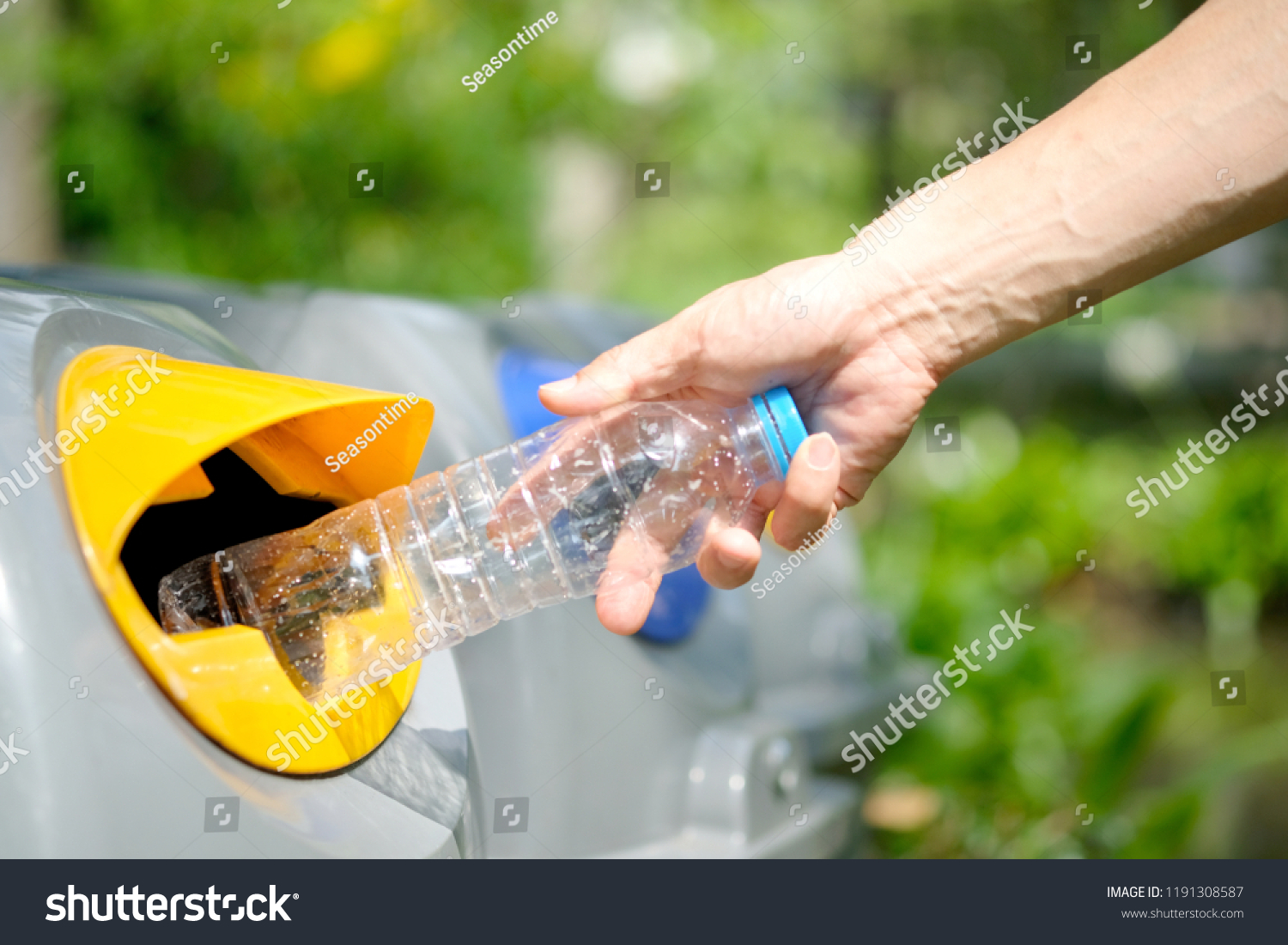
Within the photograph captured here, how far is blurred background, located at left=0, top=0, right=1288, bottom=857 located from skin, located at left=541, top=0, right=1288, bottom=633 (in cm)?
84

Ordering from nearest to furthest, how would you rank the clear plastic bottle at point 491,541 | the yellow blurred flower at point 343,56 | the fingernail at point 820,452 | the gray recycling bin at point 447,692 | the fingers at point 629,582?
the gray recycling bin at point 447,692 → the clear plastic bottle at point 491,541 → the fingernail at point 820,452 → the fingers at point 629,582 → the yellow blurred flower at point 343,56

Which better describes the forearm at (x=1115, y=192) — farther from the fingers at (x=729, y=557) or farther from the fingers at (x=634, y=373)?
the fingers at (x=729, y=557)

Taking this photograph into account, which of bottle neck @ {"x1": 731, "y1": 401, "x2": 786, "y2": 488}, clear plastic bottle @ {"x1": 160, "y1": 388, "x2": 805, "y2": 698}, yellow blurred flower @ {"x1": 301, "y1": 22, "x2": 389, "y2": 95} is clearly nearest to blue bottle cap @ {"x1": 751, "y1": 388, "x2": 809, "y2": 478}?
clear plastic bottle @ {"x1": 160, "y1": 388, "x2": 805, "y2": 698}

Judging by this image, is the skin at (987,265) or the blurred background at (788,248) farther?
the blurred background at (788,248)

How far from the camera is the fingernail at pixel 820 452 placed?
1.45 meters

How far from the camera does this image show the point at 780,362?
1.58m

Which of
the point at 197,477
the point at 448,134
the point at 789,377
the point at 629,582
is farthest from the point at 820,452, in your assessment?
the point at 448,134

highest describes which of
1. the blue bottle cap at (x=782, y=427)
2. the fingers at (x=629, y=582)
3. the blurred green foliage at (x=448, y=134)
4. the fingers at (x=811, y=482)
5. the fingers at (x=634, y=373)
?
the blurred green foliage at (x=448, y=134)

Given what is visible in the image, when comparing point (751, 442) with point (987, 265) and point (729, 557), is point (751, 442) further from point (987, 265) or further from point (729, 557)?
point (987, 265)

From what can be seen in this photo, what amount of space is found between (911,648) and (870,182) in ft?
19.4

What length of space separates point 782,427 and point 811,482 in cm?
10

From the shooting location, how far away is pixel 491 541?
1619 mm

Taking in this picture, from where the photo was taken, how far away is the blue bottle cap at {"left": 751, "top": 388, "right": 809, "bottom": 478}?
1.49m

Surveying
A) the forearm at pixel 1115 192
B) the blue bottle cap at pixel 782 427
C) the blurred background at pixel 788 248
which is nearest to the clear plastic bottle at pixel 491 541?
the blue bottle cap at pixel 782 427
